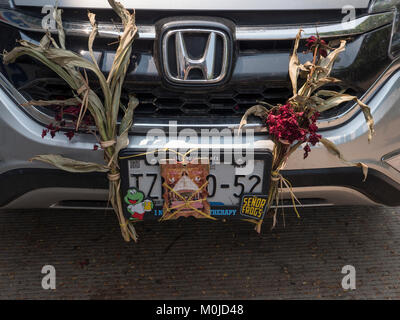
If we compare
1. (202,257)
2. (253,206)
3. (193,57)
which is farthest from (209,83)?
(202,257)

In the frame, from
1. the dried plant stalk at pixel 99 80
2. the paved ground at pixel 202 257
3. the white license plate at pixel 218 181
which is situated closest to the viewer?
the dried plant stalk at pixel 99 80

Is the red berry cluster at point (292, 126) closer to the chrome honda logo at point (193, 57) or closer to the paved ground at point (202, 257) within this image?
the chrome honda logo at point (193, 57)

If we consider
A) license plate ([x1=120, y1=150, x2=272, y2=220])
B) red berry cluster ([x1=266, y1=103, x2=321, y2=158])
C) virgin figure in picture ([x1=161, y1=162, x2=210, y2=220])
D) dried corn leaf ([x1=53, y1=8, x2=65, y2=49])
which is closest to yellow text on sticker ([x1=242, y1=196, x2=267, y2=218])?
license plate ([x1=120, y1=150, x2=272, y2=220])

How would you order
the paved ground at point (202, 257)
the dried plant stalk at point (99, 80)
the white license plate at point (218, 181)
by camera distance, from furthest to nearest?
the paved ground at point (202, 257)
the white license plate at point (218, 181)
the dried plant stalk at point (99, 80)

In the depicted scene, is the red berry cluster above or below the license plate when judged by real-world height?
above

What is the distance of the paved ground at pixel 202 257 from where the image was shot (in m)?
1.77

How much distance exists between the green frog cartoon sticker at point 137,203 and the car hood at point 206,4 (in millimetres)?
619

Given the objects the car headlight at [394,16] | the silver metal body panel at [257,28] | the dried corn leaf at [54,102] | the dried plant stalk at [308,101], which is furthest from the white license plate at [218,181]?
the car headlight at [394,16]

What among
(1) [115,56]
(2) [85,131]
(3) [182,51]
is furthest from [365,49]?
(2) [85,131]

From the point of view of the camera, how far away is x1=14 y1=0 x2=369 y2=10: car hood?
4.42ft

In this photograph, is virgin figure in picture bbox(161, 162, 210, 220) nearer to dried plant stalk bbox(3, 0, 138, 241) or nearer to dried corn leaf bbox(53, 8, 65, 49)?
dried plant stalk bbox(3, 0, 138, 241)

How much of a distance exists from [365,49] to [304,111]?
30 cm

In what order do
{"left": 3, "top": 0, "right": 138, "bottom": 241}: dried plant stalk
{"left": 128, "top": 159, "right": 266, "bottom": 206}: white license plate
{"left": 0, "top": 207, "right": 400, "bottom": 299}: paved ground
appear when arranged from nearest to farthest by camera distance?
{"left": 3, "top": 0, "right": 138, "bottom": 241}: dried plant stalk < {"left": 128, "top": 159, "right": 266, "bottom": 206}: white license plate < {"left": 0, "top": 207, "right": 400, "bottom": 299}: paved ground

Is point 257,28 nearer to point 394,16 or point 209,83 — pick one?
point 209,83
